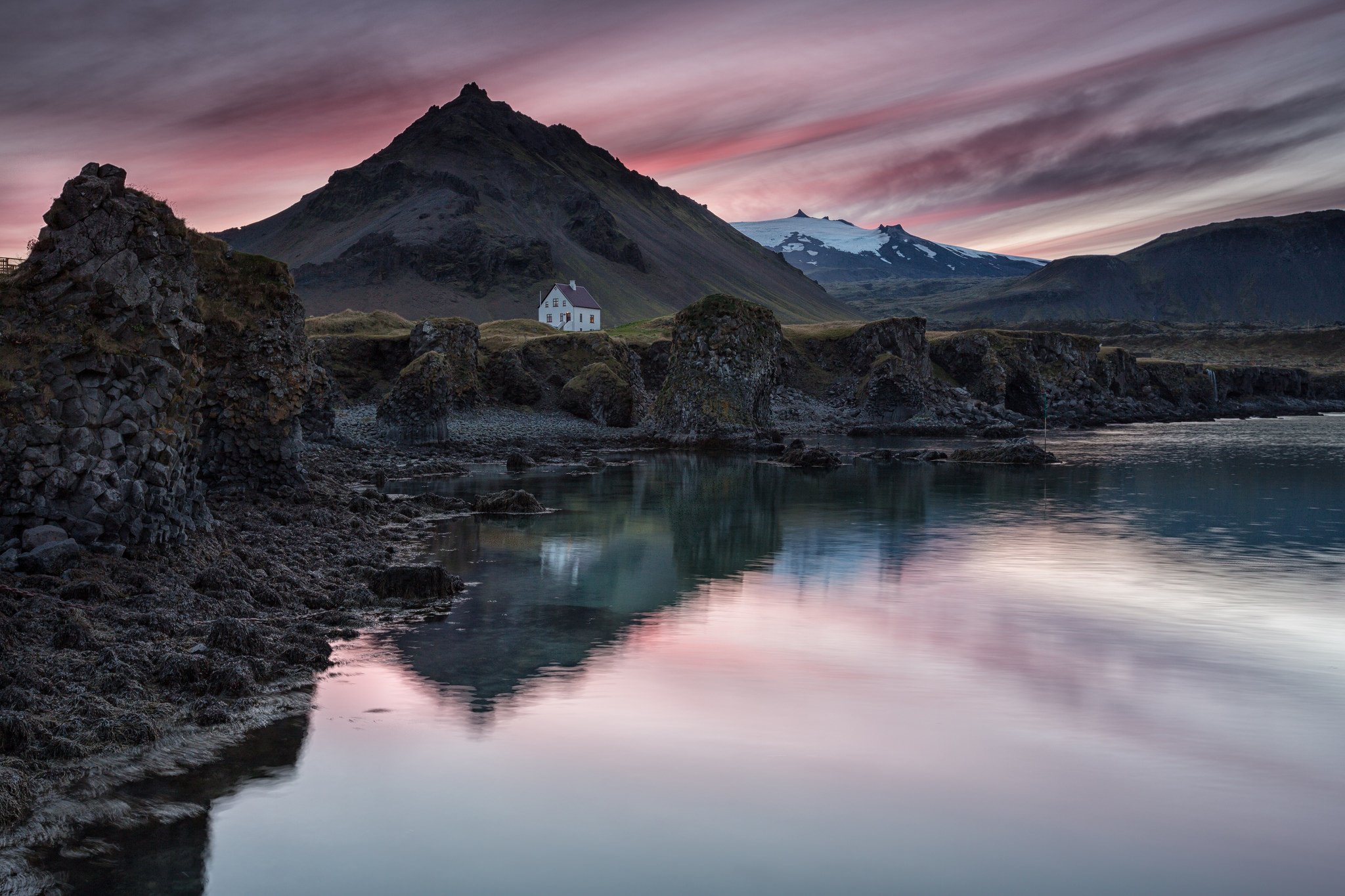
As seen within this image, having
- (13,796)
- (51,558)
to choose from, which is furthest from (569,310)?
(13,796)

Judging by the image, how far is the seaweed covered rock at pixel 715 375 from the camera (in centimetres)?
7412

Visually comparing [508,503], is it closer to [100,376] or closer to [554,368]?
[100,376]

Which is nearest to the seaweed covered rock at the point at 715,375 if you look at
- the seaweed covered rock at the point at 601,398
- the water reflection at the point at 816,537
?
the seaweed covered rock at the point at 601,398

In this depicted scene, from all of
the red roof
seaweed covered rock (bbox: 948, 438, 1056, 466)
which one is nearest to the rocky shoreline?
seaweed covered rock (bbox: 948, 438, 1056, 466)

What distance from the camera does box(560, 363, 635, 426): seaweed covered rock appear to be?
3204 inches

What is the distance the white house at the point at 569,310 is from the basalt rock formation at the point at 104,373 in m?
145

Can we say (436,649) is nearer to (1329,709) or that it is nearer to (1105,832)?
(1105,832)

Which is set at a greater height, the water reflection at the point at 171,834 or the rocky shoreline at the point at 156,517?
the rocky shoreline at the point at 156,517

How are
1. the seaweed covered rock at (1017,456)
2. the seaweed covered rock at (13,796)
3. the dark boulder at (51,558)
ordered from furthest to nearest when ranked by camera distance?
1. the seaweed covered rock at (1017,456)
2. the dark boulder at (51,558)
3. the seaweed covered rock at (13,796)

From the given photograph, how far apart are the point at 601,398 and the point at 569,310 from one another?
3554 inches

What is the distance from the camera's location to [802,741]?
13.7m

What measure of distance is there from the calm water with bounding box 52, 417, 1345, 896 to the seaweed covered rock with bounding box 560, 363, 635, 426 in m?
51.5

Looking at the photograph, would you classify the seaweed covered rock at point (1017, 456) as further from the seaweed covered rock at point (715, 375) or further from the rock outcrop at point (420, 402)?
the rock outcrop at point (420, 402)

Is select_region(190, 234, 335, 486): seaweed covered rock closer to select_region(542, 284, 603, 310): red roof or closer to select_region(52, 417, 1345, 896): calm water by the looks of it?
select_region(52, 417, 1345, 896): calm water
